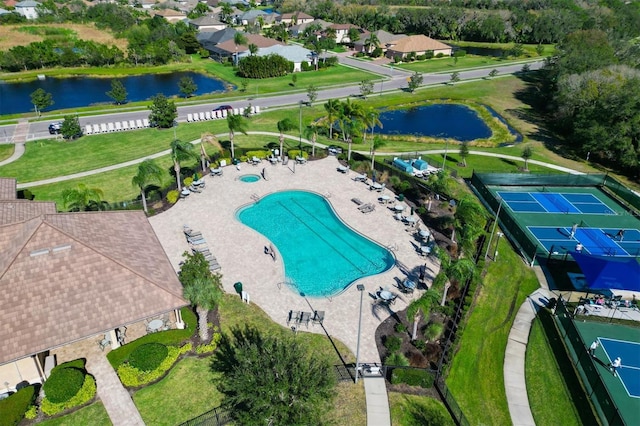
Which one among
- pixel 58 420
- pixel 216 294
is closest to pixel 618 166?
pixel 216 294

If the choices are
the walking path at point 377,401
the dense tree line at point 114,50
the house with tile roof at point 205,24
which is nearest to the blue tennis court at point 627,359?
the walking path at point 377,401

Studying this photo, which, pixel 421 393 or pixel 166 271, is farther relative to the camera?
pixel 166 271

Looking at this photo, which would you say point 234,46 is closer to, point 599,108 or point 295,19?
point 295,19

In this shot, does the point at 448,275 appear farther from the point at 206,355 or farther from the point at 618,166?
the point at 618,166

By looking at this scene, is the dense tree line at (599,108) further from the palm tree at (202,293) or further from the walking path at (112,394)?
the walking path at (112,394)

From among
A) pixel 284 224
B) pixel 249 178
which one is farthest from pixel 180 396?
pixel 249 178

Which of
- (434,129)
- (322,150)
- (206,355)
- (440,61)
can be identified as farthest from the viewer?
(440,61)

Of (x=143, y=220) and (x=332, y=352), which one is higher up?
(x=143, y=220)
